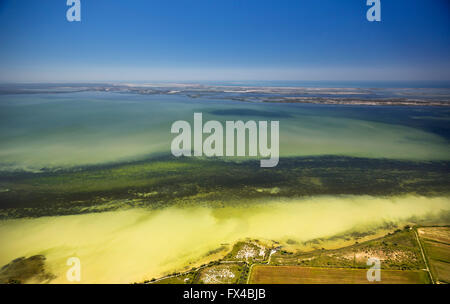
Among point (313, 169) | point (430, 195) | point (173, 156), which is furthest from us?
point (173, 156)

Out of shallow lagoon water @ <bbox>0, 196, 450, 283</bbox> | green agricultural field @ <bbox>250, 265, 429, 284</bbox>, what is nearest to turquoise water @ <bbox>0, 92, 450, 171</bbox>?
shallow lagoon water @ <bbox>0, 196, 450, 283</bbox>

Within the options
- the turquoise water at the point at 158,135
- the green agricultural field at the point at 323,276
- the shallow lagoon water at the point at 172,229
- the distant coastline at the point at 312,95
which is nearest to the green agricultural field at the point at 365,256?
the green agricultural field at the point at 323,276

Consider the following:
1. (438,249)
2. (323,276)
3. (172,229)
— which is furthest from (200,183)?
(438,249)

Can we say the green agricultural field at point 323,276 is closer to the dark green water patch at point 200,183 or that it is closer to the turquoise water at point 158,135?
the dark green water patch at point 200,183

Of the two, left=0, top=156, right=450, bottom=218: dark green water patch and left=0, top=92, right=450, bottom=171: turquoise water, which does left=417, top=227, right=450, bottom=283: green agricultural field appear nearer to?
left=0, top=156, right=450, bottom=218: dark green water patch

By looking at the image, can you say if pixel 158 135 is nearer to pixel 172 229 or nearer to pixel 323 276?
pixel 172 229

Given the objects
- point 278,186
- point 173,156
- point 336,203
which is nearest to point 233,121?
point 173,156
